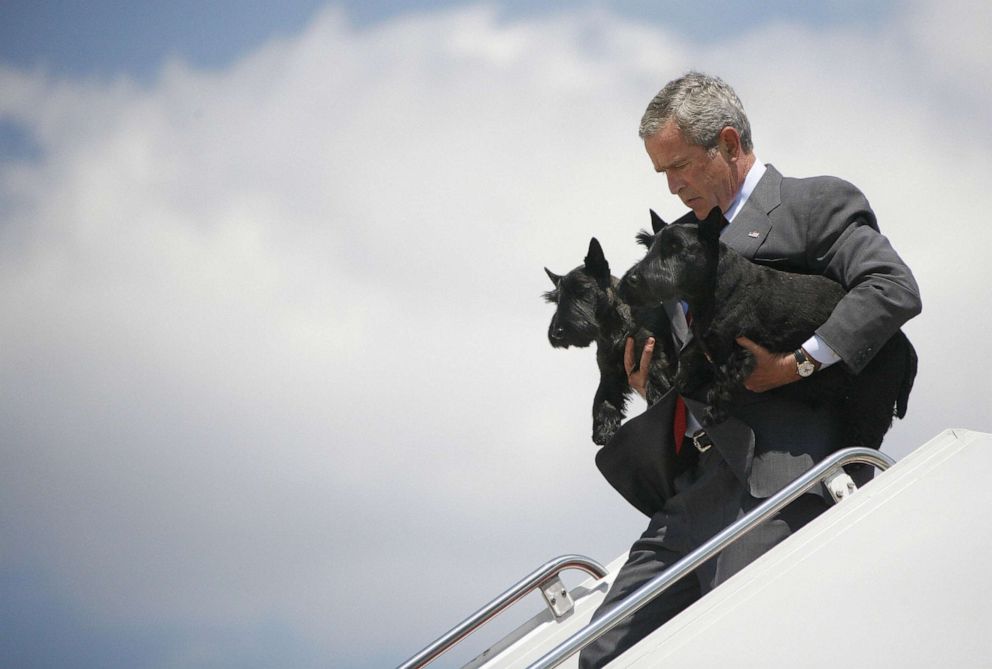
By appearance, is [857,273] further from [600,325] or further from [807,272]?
[600,325]

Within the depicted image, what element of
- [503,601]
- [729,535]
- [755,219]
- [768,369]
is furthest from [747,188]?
[503,601]

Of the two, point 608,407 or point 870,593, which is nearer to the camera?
point 870,593

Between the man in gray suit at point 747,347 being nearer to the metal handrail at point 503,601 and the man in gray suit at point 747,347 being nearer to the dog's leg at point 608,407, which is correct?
the dog's leg at point 608,407

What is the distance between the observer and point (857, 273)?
2990 millimetres

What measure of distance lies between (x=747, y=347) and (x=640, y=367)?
0.52 m

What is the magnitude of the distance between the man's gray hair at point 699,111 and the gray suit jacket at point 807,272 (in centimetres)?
19

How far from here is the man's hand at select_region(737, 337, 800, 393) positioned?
3.06 metres

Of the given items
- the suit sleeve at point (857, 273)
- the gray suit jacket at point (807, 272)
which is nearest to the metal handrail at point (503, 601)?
the gray suit jacket at point (807, 272)

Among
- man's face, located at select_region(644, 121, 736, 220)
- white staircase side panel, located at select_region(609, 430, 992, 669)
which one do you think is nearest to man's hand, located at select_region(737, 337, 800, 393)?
white staircase side panel, located at select_region(609, 430, 992, 669)

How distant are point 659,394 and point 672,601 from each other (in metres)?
0.65

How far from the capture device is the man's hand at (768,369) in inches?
121

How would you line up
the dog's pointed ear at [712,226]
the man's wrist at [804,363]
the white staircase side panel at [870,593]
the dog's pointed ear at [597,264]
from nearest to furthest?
the white staircase side panel at [870,593] → the man's wrist at [804,363] → the dog's pointed ear at [712,226] → the dog's pointed ear at [597,264]

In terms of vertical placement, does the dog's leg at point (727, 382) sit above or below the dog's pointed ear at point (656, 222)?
below

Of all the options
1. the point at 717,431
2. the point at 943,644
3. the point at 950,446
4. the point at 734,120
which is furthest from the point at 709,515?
the point at 734,120
